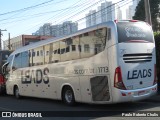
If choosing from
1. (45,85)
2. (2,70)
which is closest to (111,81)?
(45,85)

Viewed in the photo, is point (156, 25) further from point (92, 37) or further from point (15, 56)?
point (92, 37)

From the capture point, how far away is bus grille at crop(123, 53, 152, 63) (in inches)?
444

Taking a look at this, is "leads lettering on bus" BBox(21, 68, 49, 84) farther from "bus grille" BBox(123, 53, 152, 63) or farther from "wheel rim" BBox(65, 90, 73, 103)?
"bus grille" BBox(123, 53, 152, 63)

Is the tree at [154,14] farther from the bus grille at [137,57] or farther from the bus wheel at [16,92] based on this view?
the bus grille at [137,57]

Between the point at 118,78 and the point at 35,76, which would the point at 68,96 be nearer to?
the point at 35,76

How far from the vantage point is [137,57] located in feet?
37.8

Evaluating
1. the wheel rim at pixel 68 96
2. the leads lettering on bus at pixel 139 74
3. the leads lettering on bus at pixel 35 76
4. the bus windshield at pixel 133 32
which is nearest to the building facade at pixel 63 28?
the leads lettering on bus at pixel 35 76

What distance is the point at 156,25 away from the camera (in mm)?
56656

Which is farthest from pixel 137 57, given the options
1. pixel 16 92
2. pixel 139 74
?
pixel 16 92

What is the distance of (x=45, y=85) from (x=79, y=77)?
2827 mm

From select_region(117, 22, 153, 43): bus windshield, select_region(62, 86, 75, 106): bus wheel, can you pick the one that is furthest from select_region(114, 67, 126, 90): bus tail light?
select_region(62, 86, 75, 106): bus wheel

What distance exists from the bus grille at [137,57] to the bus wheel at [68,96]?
3.04 metres

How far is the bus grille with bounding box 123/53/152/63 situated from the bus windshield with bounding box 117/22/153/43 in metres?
0.51

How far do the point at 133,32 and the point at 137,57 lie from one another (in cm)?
89
